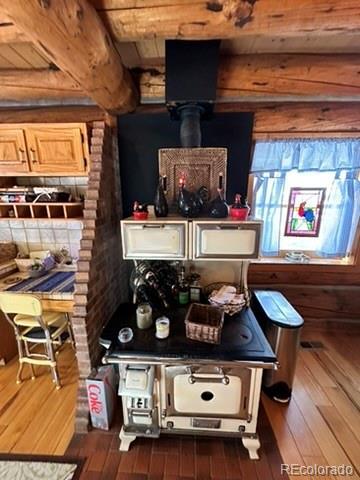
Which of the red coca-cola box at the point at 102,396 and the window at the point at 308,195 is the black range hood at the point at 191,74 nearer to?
the window at the point at 308,195

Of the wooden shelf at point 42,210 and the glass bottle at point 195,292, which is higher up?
the wooden shelf at point 42,210

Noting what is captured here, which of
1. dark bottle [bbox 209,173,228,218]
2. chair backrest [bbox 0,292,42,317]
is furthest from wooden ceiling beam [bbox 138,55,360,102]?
chair backrest [bbox 0,292,42,317]

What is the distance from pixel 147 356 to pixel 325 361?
1.92 meters

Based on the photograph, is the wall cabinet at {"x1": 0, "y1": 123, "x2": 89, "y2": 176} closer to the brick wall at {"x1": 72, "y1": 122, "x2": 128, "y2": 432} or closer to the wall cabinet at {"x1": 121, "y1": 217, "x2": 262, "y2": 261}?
the brick wall at {"x1": 72, "y1": 122, "x2": 128, "y2": 432}

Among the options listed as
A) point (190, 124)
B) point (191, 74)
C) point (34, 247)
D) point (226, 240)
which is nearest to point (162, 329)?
point (226, 240)

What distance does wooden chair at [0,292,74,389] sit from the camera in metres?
1.80

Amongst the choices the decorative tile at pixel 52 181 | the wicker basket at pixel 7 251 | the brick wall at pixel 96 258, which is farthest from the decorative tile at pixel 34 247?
the brick wall at pixel 96 258

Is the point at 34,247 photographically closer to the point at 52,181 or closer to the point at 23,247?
the point at 23,247

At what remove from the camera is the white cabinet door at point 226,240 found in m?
1.59

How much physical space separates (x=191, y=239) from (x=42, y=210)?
59.5 inches

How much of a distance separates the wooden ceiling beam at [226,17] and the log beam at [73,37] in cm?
10

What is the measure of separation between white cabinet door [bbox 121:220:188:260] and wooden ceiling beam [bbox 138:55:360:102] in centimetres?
111

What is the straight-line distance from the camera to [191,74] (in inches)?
60.6

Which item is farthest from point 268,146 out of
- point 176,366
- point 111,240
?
point 176,366
